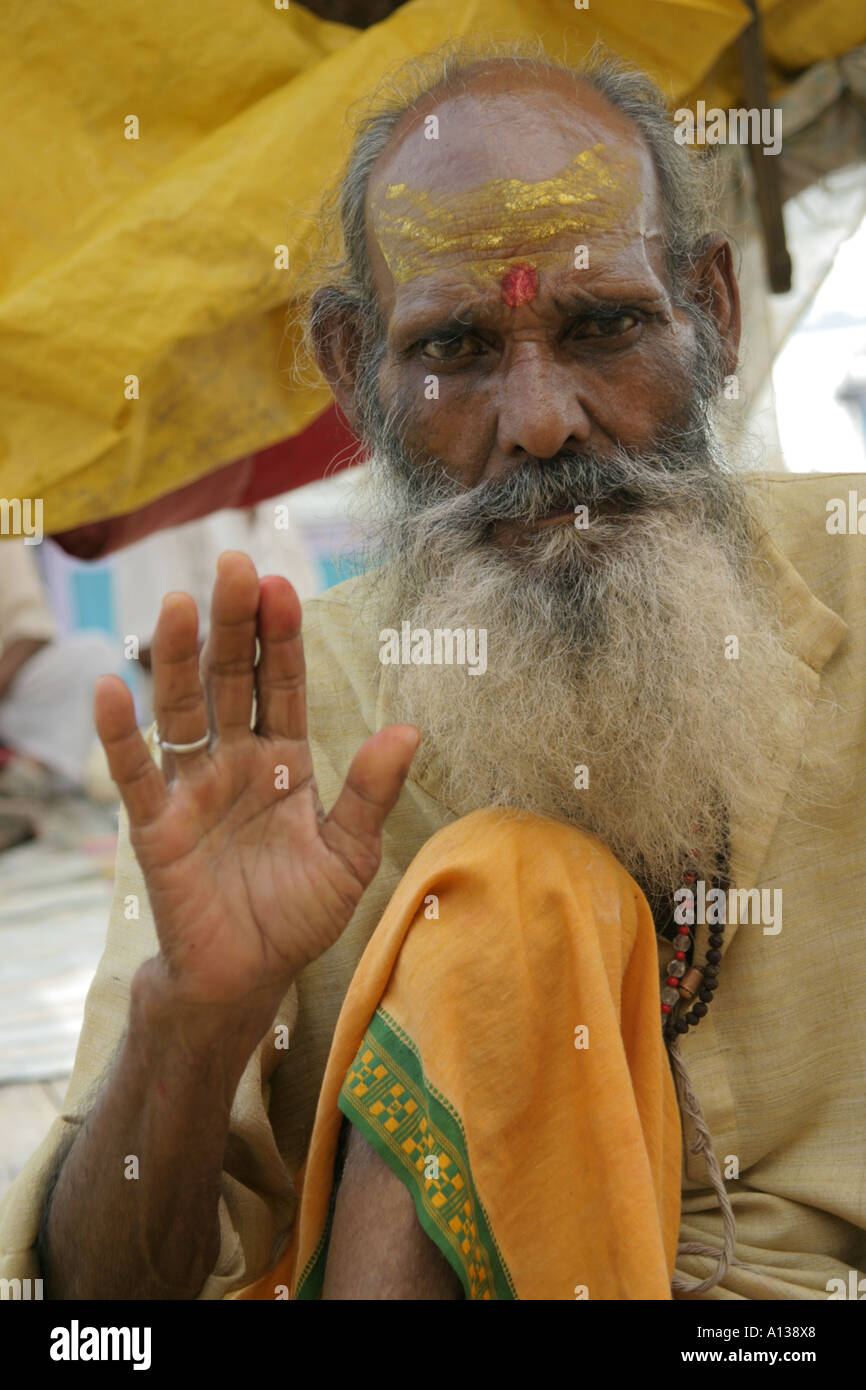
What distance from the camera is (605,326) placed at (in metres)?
1.89

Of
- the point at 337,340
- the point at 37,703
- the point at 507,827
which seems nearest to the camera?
the point at 507,827

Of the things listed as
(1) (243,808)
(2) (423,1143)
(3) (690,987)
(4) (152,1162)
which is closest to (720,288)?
(3) (690,987)

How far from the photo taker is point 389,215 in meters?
2.01

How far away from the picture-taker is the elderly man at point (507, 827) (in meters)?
1.41

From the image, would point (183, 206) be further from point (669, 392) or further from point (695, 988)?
point (695, 988)

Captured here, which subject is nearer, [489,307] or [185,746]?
[185,746]

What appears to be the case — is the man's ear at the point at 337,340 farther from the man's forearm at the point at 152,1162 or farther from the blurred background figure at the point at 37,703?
the blurred background figure at the point at 37,703

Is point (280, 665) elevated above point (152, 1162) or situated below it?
above

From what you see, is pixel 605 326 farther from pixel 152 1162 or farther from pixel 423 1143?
pixel 152 1162

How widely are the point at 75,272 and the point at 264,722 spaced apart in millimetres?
1153

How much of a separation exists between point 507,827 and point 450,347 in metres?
0.76

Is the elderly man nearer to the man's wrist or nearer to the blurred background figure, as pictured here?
the man's wrist

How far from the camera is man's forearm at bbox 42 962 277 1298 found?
1.43 m
